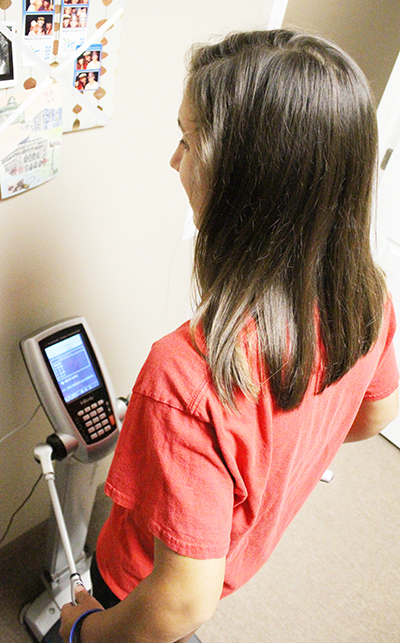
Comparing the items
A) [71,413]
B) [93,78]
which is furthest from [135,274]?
[93,78]

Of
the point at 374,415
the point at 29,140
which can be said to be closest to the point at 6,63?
the point at 29,140

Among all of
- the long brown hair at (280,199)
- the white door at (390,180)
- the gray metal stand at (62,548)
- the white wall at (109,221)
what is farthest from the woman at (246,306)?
the white door at (390,180)

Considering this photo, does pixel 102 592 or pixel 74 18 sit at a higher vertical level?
pixel 74 18

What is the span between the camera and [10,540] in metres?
1.56

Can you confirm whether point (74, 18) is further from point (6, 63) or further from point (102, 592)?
point (102, 592)

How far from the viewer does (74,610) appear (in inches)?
33.7

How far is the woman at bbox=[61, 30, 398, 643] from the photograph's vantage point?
587mm

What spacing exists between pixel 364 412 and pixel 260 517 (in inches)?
11.6

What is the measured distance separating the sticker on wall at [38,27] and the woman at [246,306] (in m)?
0.28

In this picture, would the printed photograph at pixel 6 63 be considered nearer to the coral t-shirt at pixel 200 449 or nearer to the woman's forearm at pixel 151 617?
the coral t-shirt at pixel 200 449

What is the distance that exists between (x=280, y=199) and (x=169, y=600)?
19.0 inches

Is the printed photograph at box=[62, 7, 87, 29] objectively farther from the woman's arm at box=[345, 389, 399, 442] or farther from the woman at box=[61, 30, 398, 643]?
the woman's arm at box=[345, 389, 399, 442]

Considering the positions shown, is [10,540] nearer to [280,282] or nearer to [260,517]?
[260,517]

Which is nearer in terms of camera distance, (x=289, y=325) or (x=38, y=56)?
(x=289, y=325)
